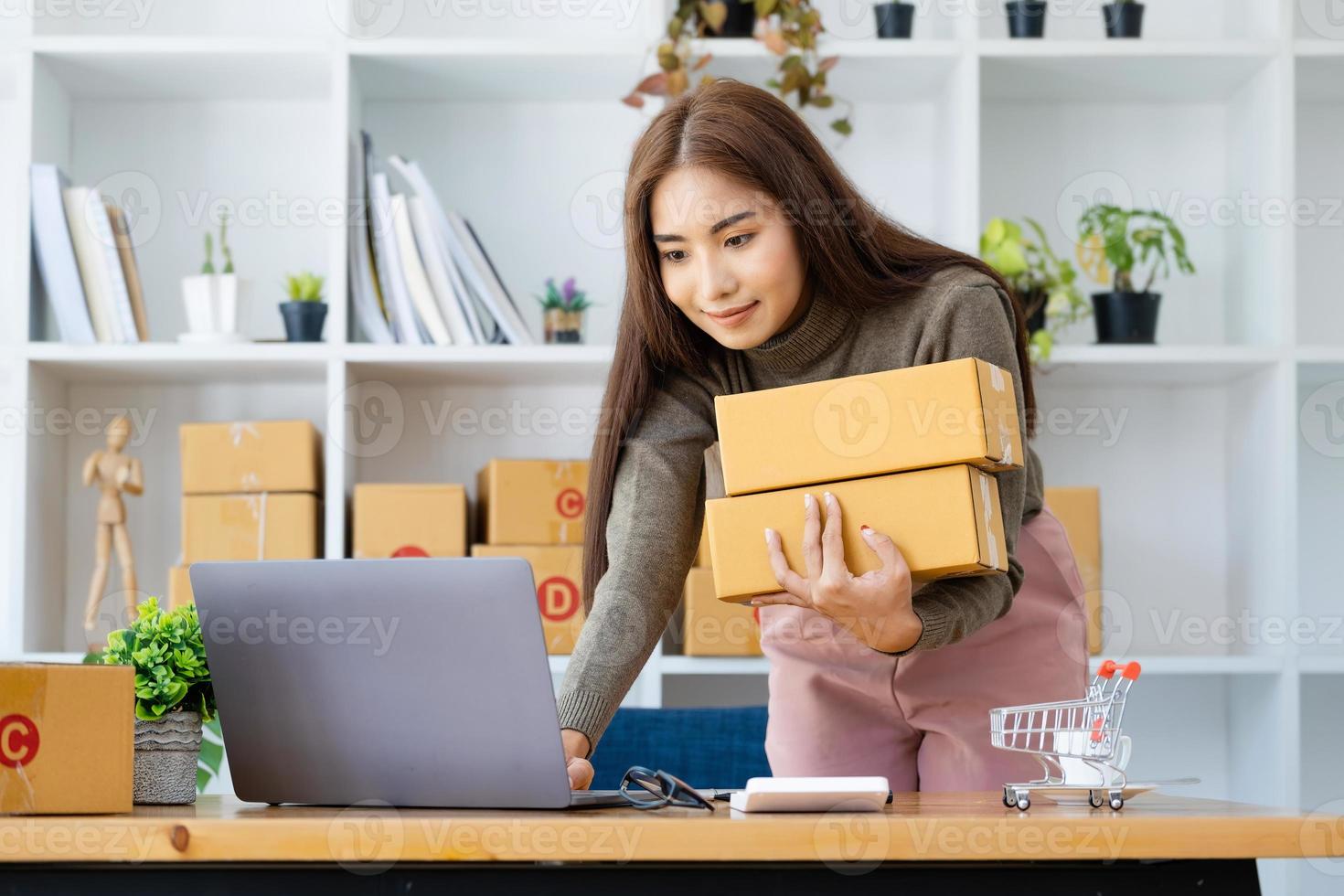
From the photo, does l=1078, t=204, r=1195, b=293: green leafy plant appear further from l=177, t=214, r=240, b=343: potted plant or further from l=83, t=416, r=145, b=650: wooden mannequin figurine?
l=83, t=416, r=145, b=650: wooden mannequin figurine

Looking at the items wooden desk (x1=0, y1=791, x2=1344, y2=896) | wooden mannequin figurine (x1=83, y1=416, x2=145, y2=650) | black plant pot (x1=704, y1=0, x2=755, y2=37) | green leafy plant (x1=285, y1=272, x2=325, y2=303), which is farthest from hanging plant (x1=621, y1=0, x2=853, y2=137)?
wooden desk (x1=0, y1=791, x2=1344, y2=896)

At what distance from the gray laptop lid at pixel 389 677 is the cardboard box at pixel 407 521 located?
1.25m

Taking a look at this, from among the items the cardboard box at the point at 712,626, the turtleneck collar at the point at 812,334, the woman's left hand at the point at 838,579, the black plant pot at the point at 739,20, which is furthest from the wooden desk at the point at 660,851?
the black plant pot at the point at 739,20

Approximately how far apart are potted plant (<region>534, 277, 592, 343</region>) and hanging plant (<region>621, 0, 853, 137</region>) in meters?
0.34

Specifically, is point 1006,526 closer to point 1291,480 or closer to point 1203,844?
point 1203,844

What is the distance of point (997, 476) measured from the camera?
125 cm

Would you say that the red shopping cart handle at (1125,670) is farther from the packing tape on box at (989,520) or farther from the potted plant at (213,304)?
the potted plant at (213,304)

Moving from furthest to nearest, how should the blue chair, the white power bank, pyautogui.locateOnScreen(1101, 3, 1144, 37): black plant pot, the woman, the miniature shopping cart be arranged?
pyautogui.locateOnScreen(1101, 3, 1144, 37): black plant pot → the blue chair → the woman → the miniature shopping cart → the white power bank

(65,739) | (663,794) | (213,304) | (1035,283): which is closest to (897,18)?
(1035,283)

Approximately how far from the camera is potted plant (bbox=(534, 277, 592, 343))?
7.93 feet

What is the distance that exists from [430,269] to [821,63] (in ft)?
2.48

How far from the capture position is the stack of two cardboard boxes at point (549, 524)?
2.29 m

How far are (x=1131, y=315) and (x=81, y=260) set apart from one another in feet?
5.92

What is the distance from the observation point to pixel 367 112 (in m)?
2.62
